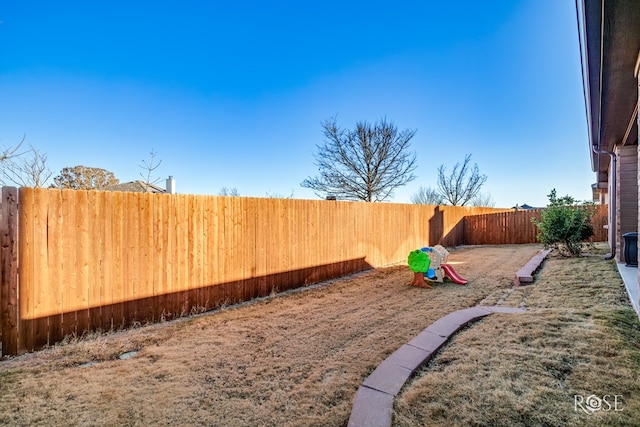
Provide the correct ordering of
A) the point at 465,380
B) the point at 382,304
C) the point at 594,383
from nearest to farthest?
the point at 594,383 < the point at 465,380 < the point at 382,304

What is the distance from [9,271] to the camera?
2.88 metres

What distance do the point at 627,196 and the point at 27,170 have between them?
1323cm

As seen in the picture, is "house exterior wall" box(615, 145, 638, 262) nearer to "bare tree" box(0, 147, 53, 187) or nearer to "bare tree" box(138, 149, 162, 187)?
"bare tree" box(138, 149, 162, 187)

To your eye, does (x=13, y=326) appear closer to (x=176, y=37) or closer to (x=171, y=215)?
(x=171, y=215)

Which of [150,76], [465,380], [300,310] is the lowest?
[300,310]

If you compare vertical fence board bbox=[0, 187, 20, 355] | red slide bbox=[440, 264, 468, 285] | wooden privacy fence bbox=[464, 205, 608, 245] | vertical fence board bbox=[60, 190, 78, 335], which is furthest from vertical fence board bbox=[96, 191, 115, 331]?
wooden privacy fence bbox=[464, 205, 608, 245]

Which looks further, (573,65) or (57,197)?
(573,65)

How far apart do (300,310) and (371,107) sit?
13.4 m

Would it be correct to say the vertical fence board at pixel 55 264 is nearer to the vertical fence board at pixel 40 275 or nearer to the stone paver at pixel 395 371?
the vertical fence board at pixel 40 275

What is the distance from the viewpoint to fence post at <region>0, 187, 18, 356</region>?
9.40 feet

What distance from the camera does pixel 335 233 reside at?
6832 millimetres

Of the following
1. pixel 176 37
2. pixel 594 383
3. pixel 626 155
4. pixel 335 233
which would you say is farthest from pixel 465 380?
pixel 176 37

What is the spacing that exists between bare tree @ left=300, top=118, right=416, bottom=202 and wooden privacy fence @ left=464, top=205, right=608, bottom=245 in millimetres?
4987

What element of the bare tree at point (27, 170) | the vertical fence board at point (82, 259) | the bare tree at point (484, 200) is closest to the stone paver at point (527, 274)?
the vertical fence board at point (82, 259)
